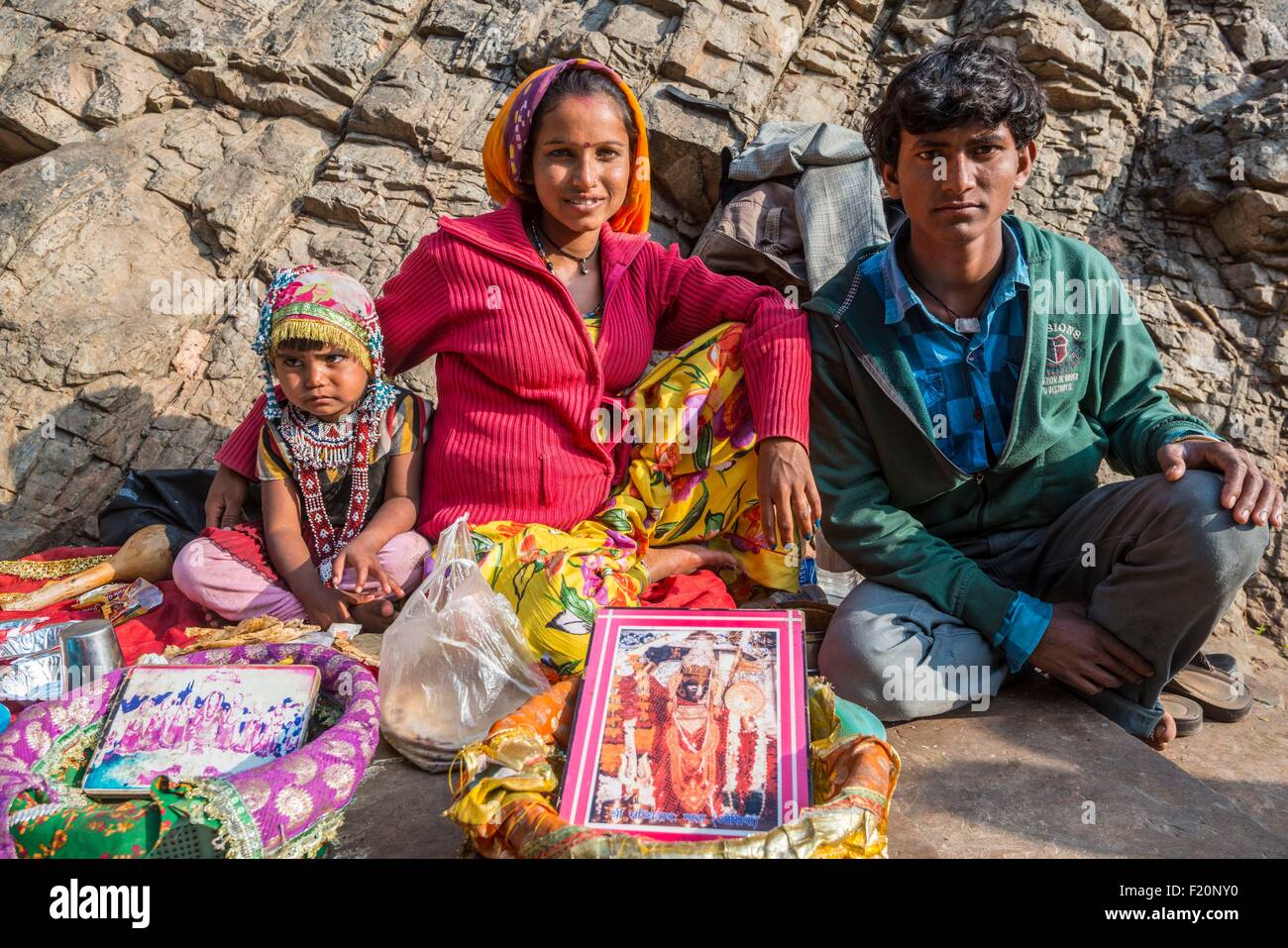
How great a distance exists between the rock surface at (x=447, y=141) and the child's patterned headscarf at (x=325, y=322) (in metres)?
1.34

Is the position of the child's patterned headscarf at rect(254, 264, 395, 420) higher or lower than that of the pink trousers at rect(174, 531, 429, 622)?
higher

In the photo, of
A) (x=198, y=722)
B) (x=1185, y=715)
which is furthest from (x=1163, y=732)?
(x=198, y=722)

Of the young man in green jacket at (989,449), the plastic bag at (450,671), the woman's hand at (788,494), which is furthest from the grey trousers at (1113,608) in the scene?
the plastic bag at (450,671)

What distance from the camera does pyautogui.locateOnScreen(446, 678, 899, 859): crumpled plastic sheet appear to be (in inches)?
51.7

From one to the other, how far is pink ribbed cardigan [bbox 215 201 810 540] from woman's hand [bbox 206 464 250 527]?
0.74 meters

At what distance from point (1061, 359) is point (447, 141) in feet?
11.9

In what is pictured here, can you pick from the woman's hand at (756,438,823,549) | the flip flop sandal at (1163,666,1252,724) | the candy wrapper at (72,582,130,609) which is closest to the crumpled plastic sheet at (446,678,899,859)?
the woman's hand at (756,438,823,549)

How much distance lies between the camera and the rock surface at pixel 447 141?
172 inches

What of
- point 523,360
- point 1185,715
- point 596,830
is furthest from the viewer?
point 523,360

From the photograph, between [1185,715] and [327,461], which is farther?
[327,461]

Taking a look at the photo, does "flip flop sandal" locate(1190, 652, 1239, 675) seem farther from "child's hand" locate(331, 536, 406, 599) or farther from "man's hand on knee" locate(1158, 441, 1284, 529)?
"child's hand" locate(331, 536, 406, 599)

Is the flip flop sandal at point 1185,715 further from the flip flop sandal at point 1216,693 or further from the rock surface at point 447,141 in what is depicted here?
the rock surface at point 447,141

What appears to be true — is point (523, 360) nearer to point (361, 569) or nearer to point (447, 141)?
point (361, 569)

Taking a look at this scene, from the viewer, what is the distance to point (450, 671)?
226 cm
